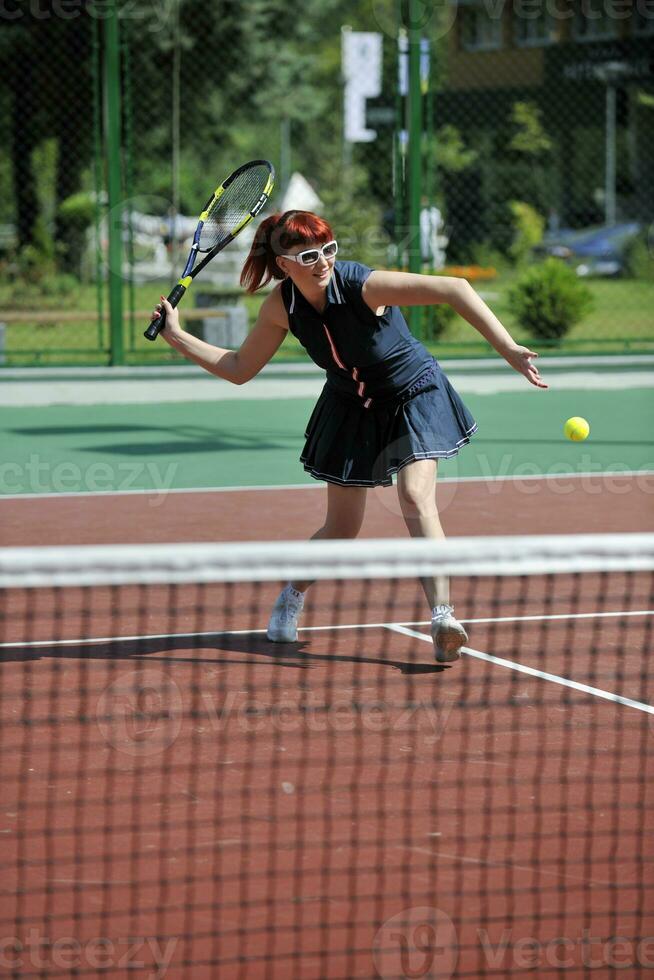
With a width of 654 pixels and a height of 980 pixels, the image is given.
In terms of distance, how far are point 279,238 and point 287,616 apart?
1421 millimetres

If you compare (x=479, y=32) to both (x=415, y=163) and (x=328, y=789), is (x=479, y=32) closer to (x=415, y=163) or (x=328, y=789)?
(x=415, y=163)

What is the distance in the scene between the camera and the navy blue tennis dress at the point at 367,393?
17.6 ft

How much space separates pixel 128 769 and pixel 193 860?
0.68m

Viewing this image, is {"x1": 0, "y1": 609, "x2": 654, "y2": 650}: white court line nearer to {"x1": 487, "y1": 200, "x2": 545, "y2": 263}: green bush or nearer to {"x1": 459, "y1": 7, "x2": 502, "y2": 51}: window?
{"x1": 487, "y1": 200, "x2": 545, "y2": 263}: green bush

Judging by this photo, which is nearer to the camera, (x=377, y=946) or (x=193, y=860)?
(x=377, y=946)

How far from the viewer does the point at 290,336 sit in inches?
717

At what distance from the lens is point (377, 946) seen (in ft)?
10.9

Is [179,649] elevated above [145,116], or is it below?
below

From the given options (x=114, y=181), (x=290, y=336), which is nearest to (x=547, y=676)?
(x=114, y=181)

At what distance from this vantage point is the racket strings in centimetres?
649

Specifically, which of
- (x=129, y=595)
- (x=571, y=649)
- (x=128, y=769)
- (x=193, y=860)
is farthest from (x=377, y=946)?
(x=129, y=595)

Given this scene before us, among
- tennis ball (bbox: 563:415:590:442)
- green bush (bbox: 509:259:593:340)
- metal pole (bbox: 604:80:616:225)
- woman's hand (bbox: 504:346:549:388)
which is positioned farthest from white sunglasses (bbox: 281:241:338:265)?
metal pole (bbox: 604:80:616:225)

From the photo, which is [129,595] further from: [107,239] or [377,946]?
[107,239]

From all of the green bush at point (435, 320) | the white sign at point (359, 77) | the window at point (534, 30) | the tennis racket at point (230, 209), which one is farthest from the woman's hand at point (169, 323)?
the window at point (534, 30)
